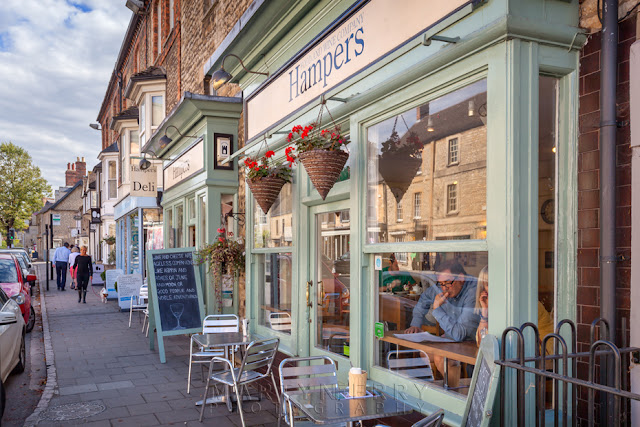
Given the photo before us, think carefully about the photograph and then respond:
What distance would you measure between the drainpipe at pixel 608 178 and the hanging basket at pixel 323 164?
2.11 metres

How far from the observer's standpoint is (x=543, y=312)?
3275 millimetres

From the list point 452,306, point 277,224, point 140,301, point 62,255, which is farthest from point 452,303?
point 62,255

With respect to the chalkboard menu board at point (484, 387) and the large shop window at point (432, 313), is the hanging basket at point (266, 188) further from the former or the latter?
the chalkboard menu board at point (484, 387)

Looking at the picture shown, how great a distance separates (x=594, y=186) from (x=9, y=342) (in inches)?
272

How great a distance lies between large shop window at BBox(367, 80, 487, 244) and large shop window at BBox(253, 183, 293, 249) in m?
2.10

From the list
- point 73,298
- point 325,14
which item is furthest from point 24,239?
point 325,14

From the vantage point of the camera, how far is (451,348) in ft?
12.7

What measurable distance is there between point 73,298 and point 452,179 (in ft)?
55.9

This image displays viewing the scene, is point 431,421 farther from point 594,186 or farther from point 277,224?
point 277,224

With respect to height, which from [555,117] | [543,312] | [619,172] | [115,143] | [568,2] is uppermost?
[115,143]

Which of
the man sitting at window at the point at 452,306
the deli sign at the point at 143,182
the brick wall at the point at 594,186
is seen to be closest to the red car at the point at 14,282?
the deli sign at the point at 143,182

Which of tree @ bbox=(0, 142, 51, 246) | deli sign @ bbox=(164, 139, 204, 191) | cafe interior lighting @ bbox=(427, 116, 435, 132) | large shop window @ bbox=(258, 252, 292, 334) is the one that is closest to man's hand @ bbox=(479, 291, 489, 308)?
cafe interior lighting @ bbox=(427, 116, 435, 132)

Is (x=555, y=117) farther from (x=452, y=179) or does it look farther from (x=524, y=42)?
(x=452, y=179)

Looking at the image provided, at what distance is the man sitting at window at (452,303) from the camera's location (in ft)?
12.1
